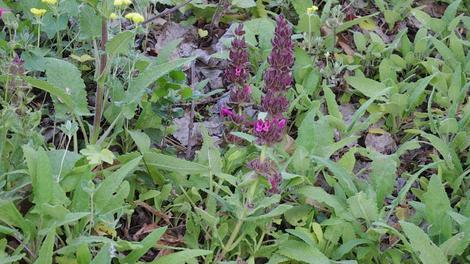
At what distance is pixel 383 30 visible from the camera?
396 centimetres

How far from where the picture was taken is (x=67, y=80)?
104 inches

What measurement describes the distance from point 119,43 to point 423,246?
1.31m

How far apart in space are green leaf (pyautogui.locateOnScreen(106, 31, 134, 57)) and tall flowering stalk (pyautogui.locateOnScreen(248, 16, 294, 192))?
543mm

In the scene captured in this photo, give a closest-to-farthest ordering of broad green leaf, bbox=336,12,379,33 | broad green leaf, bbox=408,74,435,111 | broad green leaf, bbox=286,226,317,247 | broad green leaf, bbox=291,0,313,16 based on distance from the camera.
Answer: broad green leaf, bbox=286,226,317,247 < broad green leaf, bbox=408,74,435,111 < broad green leaf, bbox=336,12,379,33 < broad green leaf, bbox=291,0,313,16

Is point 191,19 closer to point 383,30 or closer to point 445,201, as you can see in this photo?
point 383,30

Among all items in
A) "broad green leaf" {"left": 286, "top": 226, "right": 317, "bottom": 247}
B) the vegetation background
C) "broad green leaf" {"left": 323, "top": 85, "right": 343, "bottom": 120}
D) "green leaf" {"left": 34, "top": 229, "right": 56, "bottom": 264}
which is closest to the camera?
"green leaf" {"left": 34, "top": 229, "right": 56, "bottom": 264}

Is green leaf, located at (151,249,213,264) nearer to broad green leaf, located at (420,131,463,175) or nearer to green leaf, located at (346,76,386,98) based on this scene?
broad green leaf, located at (420,131,463,175)

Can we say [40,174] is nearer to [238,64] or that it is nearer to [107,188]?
[107,188]

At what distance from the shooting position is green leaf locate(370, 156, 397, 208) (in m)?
2.58

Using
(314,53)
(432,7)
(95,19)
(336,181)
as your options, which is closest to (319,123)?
(336,181)

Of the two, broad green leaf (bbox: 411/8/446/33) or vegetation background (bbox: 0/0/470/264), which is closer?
vegetation background (bbox: 0/0/470/264)

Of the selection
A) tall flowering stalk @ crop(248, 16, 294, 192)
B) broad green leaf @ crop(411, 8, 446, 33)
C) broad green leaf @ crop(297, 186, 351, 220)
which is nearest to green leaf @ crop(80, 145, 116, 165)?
tall flowering stalk @ crop(248, 16, 294, 192)

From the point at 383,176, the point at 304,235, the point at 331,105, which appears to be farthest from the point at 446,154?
the point at 304,235

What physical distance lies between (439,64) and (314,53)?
683mm
